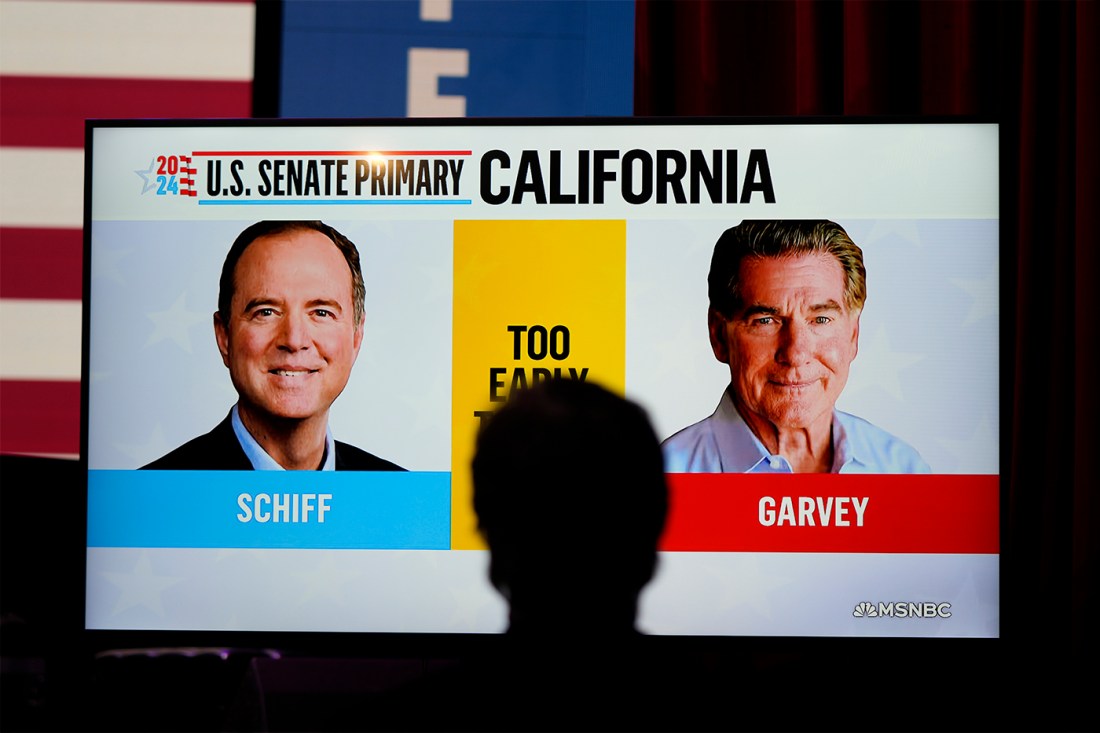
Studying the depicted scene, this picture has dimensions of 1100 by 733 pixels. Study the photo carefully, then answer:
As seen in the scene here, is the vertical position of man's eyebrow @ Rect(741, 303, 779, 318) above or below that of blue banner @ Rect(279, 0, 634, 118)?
below

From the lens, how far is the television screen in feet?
6.58

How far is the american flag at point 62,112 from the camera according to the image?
2564 millimetres

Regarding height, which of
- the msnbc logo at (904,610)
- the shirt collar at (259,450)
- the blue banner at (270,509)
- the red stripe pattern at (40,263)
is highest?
the red stripe pattern at (40,263)

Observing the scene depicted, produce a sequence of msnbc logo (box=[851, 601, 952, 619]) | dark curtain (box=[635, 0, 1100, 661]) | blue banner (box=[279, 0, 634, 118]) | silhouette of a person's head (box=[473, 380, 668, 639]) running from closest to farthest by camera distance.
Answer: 1. silhouette of a person's head (box=[473, 380, 668, 639])
2. msnbc logo (box=[851, 601, 952, 619])
3. dark curtain (box=[635, 0, 1100, 661])
4. blue banner (box=[279, 0, 634, 118])

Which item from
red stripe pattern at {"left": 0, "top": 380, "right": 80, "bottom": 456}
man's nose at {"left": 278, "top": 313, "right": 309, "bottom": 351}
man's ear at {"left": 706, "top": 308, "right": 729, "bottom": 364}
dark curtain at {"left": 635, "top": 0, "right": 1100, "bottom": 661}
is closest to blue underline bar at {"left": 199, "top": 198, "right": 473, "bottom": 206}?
man's nose at {"left": 278, "top": 313, "right": 309, "bottom": 351}

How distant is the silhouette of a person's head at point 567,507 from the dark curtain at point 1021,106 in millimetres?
1620

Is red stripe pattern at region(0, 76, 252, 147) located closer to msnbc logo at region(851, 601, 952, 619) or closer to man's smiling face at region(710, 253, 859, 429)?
man's smiling face at region(710, 253, 859, 429)

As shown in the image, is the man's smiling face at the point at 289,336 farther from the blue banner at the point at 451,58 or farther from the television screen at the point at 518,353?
the blue banner at the point at 451,58

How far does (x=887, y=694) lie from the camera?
2289mm

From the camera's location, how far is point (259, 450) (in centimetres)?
206

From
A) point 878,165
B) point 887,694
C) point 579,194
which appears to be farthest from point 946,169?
point 887,694

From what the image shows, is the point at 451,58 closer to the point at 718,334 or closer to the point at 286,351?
the point at 286,351

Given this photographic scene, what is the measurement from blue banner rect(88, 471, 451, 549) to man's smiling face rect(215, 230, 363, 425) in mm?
143

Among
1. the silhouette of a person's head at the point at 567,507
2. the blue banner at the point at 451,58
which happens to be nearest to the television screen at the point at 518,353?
the blue banner at the point at 451,58
